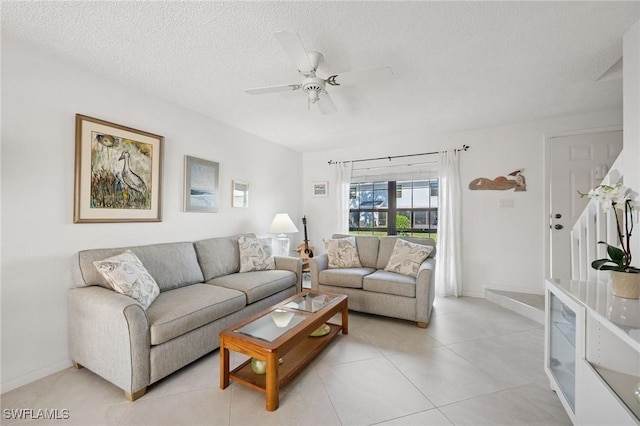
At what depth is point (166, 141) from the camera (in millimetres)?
2814

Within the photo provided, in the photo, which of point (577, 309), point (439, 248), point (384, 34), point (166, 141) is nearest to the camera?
point (577, 309)

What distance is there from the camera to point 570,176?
10.6 feet

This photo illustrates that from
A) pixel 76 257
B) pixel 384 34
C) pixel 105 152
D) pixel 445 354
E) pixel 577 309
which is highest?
pixel 384 34

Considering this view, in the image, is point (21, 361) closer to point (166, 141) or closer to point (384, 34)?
point (166, 141)

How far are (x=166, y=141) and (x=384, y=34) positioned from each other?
2.33m

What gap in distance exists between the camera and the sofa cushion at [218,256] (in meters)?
2.89

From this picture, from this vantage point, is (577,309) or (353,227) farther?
(353,227)

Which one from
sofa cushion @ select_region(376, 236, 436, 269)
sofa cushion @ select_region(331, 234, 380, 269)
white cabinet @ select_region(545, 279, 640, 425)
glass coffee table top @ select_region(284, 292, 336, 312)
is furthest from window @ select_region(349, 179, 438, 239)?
white cabinet @ select_region(545, 279, 640, 425)

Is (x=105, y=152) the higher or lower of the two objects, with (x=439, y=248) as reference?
higher

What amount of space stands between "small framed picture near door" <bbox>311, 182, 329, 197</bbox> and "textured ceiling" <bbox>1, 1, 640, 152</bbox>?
2.03 metres

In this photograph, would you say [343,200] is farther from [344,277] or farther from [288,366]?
[288,366]

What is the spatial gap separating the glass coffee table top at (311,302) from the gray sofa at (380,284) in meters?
0.57

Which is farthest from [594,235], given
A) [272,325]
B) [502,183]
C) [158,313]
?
[158,313]

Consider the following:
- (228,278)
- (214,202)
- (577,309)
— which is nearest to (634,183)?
(577,309)
